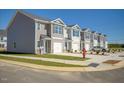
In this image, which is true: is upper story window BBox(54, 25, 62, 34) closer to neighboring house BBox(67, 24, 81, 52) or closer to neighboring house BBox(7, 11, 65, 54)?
neighboring house BBox(7, 11, 65, 54)

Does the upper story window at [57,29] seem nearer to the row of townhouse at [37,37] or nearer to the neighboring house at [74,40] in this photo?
the row of townhouse at [37,37]

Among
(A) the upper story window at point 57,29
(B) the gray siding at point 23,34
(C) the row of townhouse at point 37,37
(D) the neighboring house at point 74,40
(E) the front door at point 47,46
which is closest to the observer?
(D) the neighboring house at point 74,40

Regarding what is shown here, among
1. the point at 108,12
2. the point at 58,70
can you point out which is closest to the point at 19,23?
the point at 58,70

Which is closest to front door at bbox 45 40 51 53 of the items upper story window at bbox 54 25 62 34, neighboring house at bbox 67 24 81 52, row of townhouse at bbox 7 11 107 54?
row of townhouse at bbox 7 11 107 54

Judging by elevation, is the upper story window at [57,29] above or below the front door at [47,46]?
above

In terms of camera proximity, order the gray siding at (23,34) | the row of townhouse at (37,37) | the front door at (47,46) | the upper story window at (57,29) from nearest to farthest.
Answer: the row of townhouse at (37,37) → the gray siding at (23,34) → the front door at (47,46) → the upper story window at (57,29)

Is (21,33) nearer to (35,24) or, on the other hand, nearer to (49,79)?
(35,24)

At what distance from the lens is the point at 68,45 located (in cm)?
1708

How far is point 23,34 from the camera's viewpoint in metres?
17.2

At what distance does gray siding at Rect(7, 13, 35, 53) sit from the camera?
1684 cm

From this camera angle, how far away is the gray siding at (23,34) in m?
16.8

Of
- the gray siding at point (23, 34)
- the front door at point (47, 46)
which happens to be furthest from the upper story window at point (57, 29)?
the gray siding at point (23, 34)

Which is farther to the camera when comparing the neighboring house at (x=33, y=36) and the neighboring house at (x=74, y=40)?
the neighboring house at (x=33, y=36)

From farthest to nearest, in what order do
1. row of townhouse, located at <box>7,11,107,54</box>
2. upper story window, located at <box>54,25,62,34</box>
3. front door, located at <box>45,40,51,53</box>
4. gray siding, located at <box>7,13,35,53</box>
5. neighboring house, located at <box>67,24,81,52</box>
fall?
upper story window, located at <box>54,25,62,34</box>, front door, located at <box>45,40,51,53</box>, gray siding, located at <box>7,13,35,53</box>, row of townhouse, located at <box>7,11,107,54</box>, neighboring house, located at <box>67,24,81,52</box>
